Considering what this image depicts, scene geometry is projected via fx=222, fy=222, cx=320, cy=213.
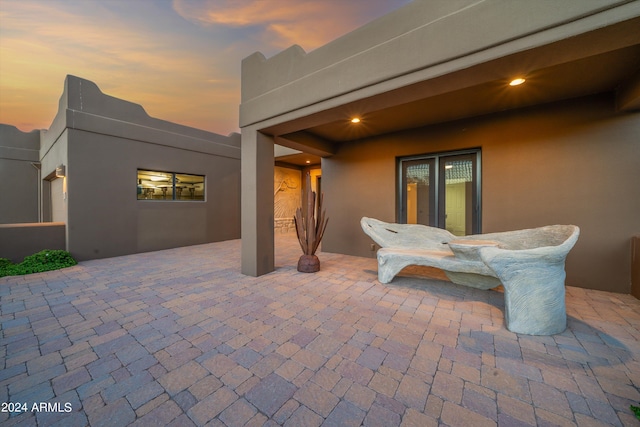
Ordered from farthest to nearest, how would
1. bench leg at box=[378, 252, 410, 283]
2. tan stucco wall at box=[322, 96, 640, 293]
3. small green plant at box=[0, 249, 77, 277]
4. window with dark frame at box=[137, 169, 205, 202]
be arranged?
1. window with dark frame at box=[137, 169, 205, 202]
2. small green plant at box=[0, 249, 77, 277]
3. bench leg at box=[378, 252, 410, 283]
4. tan stucco wall at box=[322, 96, 640, 293]

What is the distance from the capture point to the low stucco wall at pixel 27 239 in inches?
178

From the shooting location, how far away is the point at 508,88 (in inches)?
116

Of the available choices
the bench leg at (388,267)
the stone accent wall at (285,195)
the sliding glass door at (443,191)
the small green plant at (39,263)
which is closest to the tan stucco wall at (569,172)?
the sliding glass door at (443,191)

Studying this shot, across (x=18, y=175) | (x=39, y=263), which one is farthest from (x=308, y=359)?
(x=18, y=175)

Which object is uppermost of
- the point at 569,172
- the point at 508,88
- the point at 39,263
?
the point at 508,88

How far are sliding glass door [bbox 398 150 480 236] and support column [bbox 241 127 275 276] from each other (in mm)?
2813

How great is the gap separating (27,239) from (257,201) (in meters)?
5.28

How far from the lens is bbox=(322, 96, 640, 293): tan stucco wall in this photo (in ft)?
9.72

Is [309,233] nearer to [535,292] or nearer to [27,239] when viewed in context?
[535,292]

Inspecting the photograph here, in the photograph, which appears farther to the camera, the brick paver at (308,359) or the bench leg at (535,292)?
the bench leg at (535,292)

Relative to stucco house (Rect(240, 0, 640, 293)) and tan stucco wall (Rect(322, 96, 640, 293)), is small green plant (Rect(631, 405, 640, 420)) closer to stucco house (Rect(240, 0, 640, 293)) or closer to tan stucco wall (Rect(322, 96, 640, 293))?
stucco house (Rect(240, 0, 640, 293))

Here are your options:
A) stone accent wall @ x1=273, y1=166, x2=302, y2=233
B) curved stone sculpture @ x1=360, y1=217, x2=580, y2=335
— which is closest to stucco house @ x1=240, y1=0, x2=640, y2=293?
curved stone sculpture @ x1=360, y1=217, x2=580, y2=335

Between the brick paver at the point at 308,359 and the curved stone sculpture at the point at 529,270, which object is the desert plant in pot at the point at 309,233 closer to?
the brick paver at the point at 308,359

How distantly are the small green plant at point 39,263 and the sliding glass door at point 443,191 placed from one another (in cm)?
691
